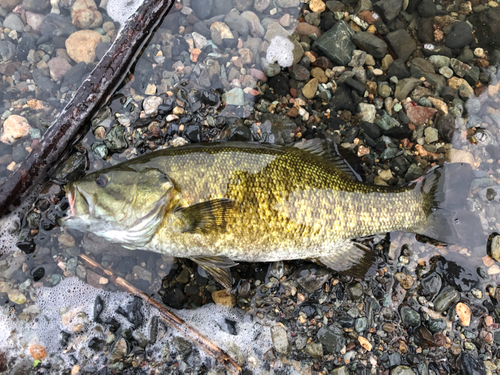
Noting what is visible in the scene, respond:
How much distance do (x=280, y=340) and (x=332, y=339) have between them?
1.77 ft

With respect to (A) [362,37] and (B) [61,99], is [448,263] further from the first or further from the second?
(B) [61,99]

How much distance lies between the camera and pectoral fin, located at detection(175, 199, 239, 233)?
8.93ft

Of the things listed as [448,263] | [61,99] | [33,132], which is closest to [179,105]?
[61,99]

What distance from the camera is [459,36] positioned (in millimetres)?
3844

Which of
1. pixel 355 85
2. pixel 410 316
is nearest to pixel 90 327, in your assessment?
pixel 410 316

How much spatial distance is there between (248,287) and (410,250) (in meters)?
1.87

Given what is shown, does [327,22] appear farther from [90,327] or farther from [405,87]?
[90,327]

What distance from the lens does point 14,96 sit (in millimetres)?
3373

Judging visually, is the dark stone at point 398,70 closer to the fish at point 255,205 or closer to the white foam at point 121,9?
the fish at point 255,205

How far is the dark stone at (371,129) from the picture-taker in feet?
11.8

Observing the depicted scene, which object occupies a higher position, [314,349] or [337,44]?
[337,44]

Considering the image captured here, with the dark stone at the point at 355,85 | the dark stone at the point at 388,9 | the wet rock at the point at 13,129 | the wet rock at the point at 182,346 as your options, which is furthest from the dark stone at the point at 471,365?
the wet rock at the point at 13,129

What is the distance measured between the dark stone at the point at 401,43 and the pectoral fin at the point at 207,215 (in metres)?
2.85

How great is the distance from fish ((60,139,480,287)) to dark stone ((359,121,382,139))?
567mm
